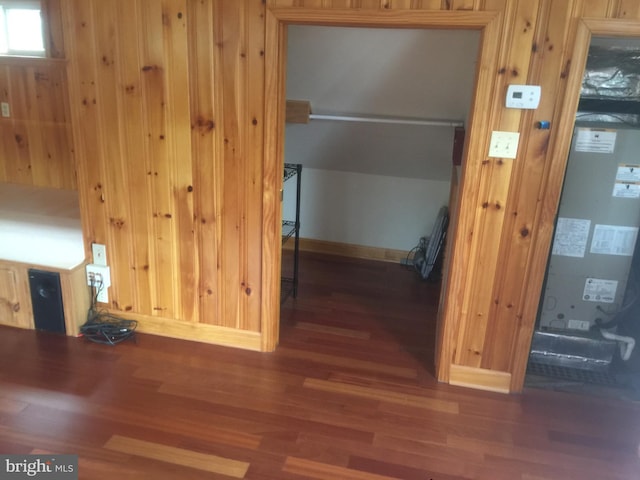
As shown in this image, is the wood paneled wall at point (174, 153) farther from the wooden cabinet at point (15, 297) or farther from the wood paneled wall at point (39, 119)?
the wood paneled wall at point (39, 119)

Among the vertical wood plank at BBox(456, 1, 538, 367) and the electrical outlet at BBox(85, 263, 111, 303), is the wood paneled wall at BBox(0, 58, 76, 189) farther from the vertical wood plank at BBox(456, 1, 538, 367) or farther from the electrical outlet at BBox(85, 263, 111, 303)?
the vertical wood plank at BBox(456, 1, 538, 367)

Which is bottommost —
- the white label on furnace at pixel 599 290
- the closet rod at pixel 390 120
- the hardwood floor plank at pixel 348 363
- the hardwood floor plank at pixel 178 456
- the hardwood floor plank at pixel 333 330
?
the hardwood floor plank at pixel 178 456

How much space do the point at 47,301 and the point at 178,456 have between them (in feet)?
4.31

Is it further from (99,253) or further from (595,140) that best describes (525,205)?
(99,253)

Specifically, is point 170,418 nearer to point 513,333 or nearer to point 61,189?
point 513,333

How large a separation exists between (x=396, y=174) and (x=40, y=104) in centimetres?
269

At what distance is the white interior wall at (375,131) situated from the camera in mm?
2656

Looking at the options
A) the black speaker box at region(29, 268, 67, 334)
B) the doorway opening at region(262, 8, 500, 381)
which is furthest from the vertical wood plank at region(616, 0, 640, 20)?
the black speaker box at region(29, 268, 67, 334)

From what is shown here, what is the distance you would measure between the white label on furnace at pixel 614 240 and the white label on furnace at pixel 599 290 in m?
0.16

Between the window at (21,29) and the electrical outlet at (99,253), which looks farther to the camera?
the window at (21,29)

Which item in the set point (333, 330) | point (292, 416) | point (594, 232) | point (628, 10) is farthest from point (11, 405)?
point (628, 10)

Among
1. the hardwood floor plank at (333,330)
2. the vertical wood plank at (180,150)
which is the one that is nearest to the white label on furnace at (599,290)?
the hardwood floor plank at (333,330)

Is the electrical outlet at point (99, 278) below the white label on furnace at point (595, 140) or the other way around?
below

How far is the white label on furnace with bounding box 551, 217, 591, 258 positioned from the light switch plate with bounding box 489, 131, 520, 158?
616 mm
